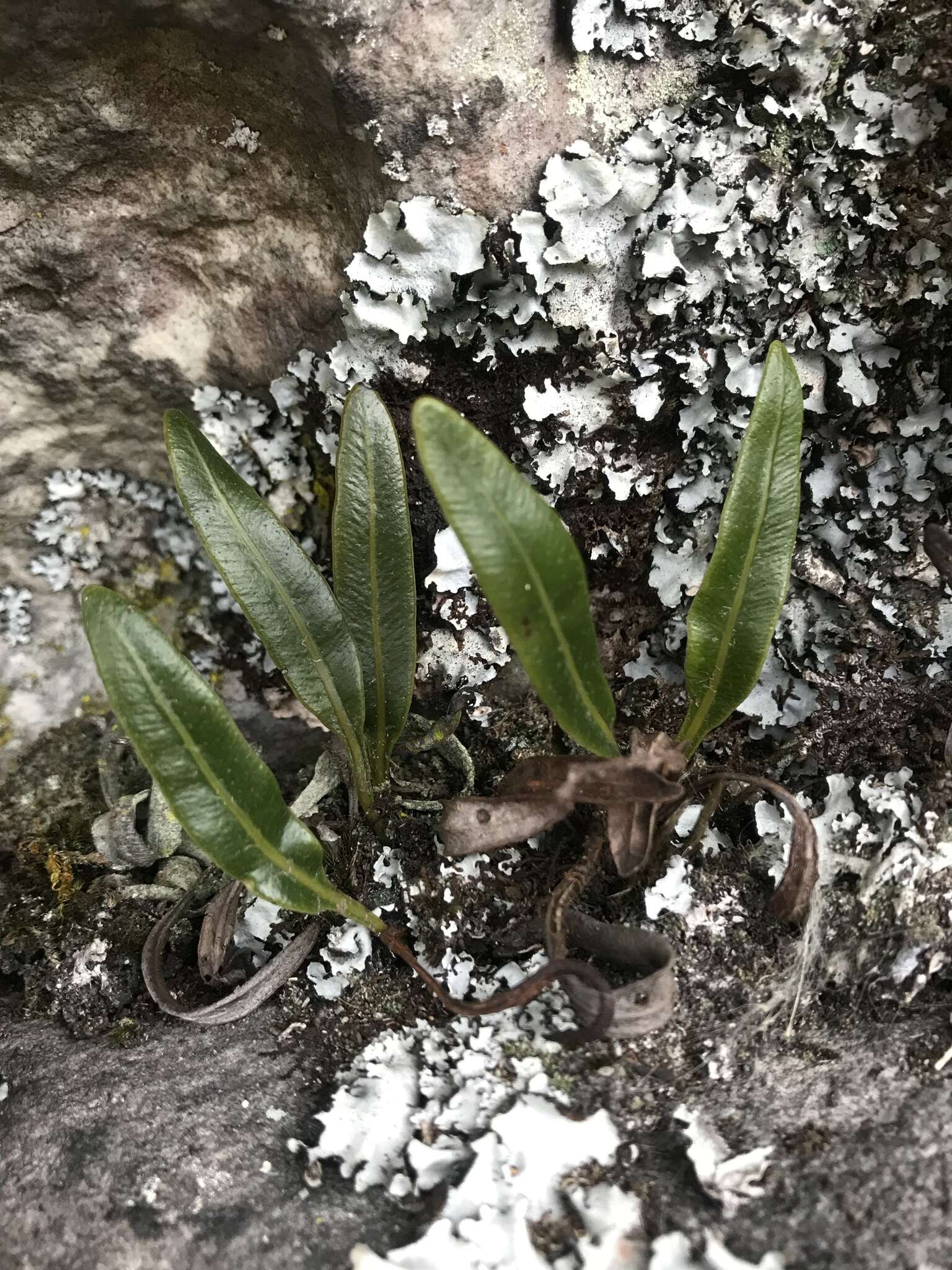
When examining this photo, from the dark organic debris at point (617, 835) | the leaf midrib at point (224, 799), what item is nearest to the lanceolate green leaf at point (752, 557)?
the dark organic debris at point (617, 835)

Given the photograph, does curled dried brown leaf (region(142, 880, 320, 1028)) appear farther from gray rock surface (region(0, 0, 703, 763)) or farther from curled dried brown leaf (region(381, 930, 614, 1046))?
gray rock surface (region(0, 0, 703, 763))

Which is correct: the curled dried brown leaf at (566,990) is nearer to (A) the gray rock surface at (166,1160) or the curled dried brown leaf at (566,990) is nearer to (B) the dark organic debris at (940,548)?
(A) the gray rock surface at (166,1160)

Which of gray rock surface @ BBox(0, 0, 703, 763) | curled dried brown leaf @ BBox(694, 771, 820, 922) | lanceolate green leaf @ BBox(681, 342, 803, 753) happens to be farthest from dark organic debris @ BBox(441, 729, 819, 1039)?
gray rock surface @ BBox(0, 0, 703, 763)

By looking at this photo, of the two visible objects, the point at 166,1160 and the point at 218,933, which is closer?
the point at 166,1160

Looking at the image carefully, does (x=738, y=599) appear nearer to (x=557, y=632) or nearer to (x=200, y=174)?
(x=557, y=632)

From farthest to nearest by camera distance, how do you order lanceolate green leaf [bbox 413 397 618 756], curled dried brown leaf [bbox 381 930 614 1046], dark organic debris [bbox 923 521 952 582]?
dark organic debris [bbox 923 521 952 582], curled dried brown leaf [bbox 381 930 614 1046], lanceolate green leaf [bbox 413 397 618 756]

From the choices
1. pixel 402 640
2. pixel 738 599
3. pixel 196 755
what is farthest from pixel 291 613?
pixel 738 599

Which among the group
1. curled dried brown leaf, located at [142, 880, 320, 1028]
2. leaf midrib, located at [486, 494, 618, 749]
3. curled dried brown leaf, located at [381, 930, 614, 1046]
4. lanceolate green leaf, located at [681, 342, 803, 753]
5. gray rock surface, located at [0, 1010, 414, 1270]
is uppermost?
lanceolate green leaf, located at [681, 342, 803, 753]
